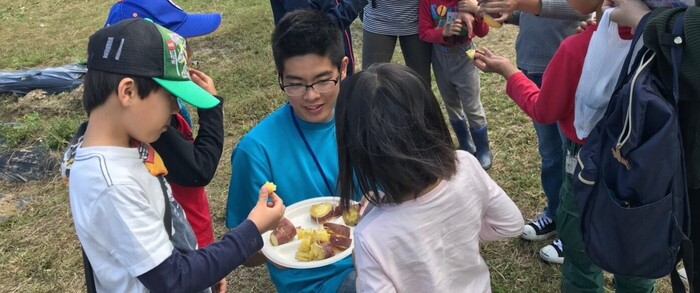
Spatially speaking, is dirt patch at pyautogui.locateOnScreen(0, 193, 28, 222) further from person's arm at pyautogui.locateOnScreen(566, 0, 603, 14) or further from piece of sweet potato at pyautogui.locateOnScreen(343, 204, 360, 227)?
person's arm at pyautogui.locateOnScreen(566, 0, 603, 14)

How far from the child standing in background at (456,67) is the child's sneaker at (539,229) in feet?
2.57

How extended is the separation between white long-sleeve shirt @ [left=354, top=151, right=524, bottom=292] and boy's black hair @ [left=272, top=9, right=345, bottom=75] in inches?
31.9

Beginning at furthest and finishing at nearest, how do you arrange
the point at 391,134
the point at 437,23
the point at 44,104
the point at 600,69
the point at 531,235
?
the point at 44,104 → the point at 437,23 → the point at 531,235 → the point at 600,69 → the point at 391,134

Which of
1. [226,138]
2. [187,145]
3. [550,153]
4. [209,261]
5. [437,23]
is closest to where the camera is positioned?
[209,261]

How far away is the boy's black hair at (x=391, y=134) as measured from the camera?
1465 mm

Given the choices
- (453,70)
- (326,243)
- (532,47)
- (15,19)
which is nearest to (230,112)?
(453,70)

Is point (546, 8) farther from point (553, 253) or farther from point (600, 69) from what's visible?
point (553, 253)

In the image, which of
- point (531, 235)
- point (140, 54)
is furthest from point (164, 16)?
point (531, 235)

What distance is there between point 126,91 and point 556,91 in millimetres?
1439

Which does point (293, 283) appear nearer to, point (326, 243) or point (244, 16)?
point (326, 243)

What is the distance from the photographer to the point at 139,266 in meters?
1.46

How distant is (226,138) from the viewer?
4762mm

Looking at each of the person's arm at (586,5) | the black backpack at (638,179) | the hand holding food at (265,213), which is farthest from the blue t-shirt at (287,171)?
the person's arm at (586,5)

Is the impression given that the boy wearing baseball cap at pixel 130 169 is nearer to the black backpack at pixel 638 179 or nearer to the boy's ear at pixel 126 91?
the boy's ear at pixel 126 91
